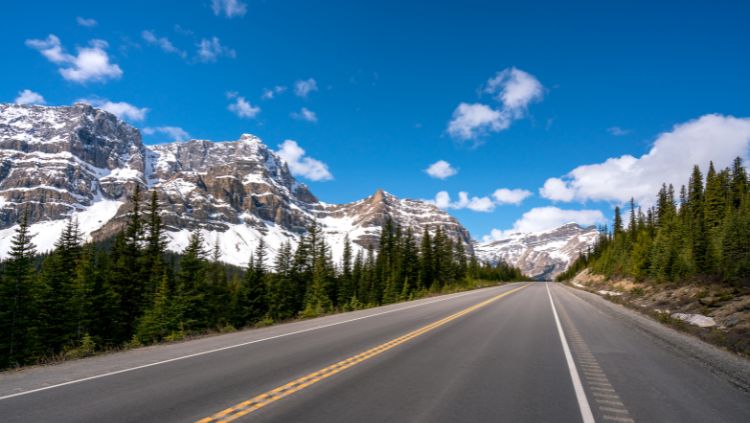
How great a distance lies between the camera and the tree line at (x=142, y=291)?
85.1ft

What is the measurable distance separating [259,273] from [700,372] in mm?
46754

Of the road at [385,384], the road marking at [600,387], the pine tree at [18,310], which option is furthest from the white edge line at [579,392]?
the pine tree at [18,310]

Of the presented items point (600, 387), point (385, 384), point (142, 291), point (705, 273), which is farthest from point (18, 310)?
point (705, 273)

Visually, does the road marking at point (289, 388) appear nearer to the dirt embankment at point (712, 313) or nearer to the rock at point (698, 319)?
the dirt embankment at point (712, 313)

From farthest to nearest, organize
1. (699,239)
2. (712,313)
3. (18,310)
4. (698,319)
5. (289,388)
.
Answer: (699,239) → (18,310) → (712,313) → (698,319) → (289,388)

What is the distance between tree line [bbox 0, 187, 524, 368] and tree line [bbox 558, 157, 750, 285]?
83.0 ft

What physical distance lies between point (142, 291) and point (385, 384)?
36.0 meters

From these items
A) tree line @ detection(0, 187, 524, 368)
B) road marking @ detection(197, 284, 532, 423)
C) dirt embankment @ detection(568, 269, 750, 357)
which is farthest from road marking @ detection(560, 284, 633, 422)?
tree line @ detection(0, 187, 524, 368)

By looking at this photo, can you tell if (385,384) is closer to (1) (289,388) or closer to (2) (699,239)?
(1) (289,388)

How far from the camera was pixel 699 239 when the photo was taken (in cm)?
3431

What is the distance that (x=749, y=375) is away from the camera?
8859 millimetres

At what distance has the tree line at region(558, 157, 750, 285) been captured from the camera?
28.1 m

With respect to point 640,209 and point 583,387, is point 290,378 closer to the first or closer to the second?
point 583,387

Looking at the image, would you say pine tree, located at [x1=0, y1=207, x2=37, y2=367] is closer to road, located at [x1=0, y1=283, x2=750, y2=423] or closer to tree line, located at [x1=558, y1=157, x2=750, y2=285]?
road, located at [x1=0, y1=283, x2=750, y2=423]
